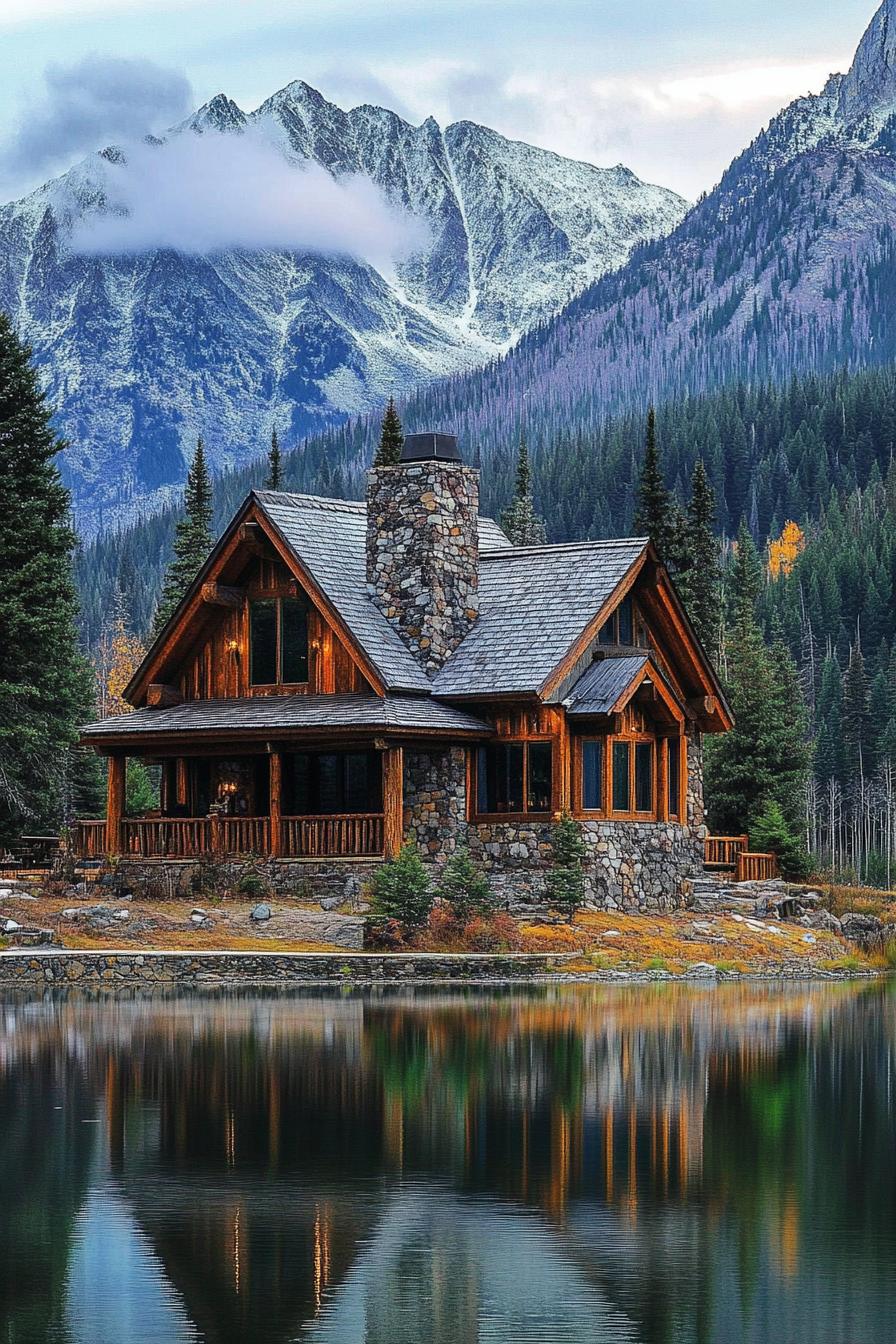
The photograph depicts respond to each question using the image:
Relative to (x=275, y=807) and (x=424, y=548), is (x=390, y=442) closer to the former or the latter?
(x=424, y=548)

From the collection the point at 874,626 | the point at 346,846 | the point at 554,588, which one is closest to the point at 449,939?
the point at 346,846

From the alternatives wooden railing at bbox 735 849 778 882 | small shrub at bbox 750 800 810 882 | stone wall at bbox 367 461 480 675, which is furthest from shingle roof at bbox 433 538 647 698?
small shrub at bbox 750 800 810 882

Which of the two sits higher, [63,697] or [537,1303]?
[63,697]

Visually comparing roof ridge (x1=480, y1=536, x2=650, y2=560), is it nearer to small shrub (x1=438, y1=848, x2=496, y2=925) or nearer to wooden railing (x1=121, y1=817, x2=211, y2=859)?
wooden railing (x1=121, y1=817, x2=211, y2=859)

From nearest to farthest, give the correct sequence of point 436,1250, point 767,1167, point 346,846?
point 436,1250, point 767,1167, point 346,846

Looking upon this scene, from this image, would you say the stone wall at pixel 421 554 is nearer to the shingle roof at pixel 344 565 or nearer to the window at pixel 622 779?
the shingle roof at pixel 344 565

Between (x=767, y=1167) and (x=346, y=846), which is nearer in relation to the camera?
(x=767, y=1167)

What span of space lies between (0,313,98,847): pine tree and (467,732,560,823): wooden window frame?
947cm

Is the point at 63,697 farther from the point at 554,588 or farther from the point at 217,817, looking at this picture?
the point at 554,588

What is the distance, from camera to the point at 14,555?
48.7m

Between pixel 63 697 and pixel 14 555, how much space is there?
3.96 meters

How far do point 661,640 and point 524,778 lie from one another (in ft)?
16.7

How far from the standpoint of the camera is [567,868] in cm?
4166

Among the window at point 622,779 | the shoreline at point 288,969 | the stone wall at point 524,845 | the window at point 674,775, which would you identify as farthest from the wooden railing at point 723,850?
the shoreline at point 288,969
